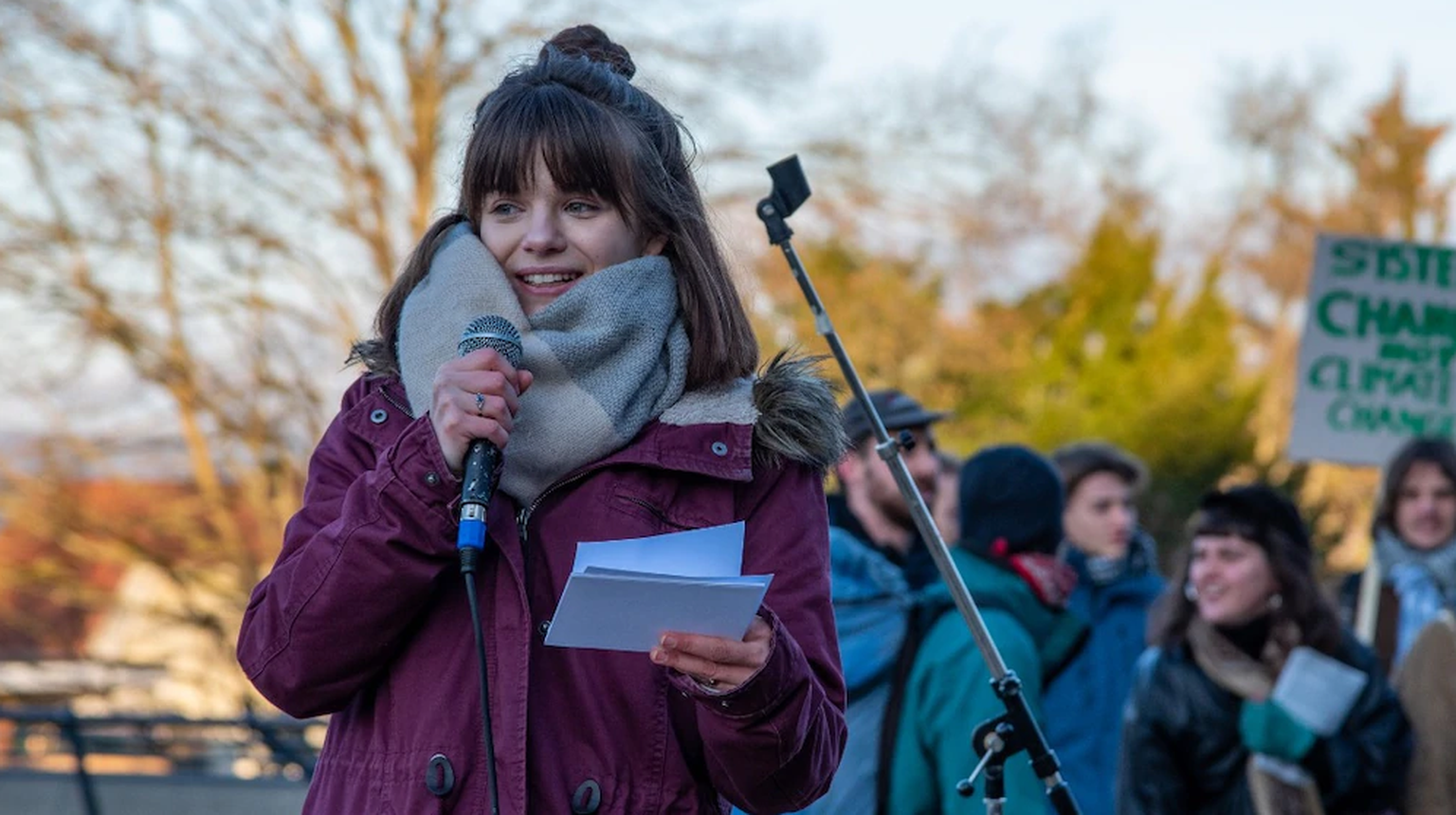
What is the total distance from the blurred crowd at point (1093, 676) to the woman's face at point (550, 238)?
1.79m

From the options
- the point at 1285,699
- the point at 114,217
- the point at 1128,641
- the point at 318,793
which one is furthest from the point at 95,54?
the point at 318,793

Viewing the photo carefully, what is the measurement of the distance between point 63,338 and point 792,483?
568 inches

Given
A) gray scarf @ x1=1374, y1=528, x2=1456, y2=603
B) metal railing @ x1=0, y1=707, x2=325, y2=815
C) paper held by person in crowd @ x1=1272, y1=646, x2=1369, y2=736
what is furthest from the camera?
metal railing @ x1=0, y1=707, x2=325, y2=815

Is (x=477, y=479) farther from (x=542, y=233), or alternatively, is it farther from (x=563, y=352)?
(x=542, y=233)

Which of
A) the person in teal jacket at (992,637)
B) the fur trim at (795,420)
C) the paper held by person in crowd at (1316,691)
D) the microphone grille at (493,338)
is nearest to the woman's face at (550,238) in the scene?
the microphone grille at (493,338)

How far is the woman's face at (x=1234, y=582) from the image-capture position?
18.1ft

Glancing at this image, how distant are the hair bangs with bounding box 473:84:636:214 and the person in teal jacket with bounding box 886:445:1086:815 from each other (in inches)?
71.7

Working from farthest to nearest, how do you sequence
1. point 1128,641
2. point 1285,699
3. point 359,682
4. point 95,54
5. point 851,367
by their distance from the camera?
point 95,54 < point 1128,641 < point 1285,699 < point 851,367 < point 359,682

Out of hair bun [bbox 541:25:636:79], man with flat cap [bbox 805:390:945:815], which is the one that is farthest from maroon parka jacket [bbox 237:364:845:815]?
man with flat cap [bbox 805:390:945:815]

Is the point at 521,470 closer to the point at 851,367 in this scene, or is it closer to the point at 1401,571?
the point at 851,367

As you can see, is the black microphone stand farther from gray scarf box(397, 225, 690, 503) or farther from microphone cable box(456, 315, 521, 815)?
microphone cable box(456, 315, 521, 815)

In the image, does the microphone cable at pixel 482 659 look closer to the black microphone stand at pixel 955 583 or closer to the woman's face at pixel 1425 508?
the black microphone stand at pixel 955 583

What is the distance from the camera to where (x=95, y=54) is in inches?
Result: 610

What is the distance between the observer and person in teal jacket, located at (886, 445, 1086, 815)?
4.19 meters
